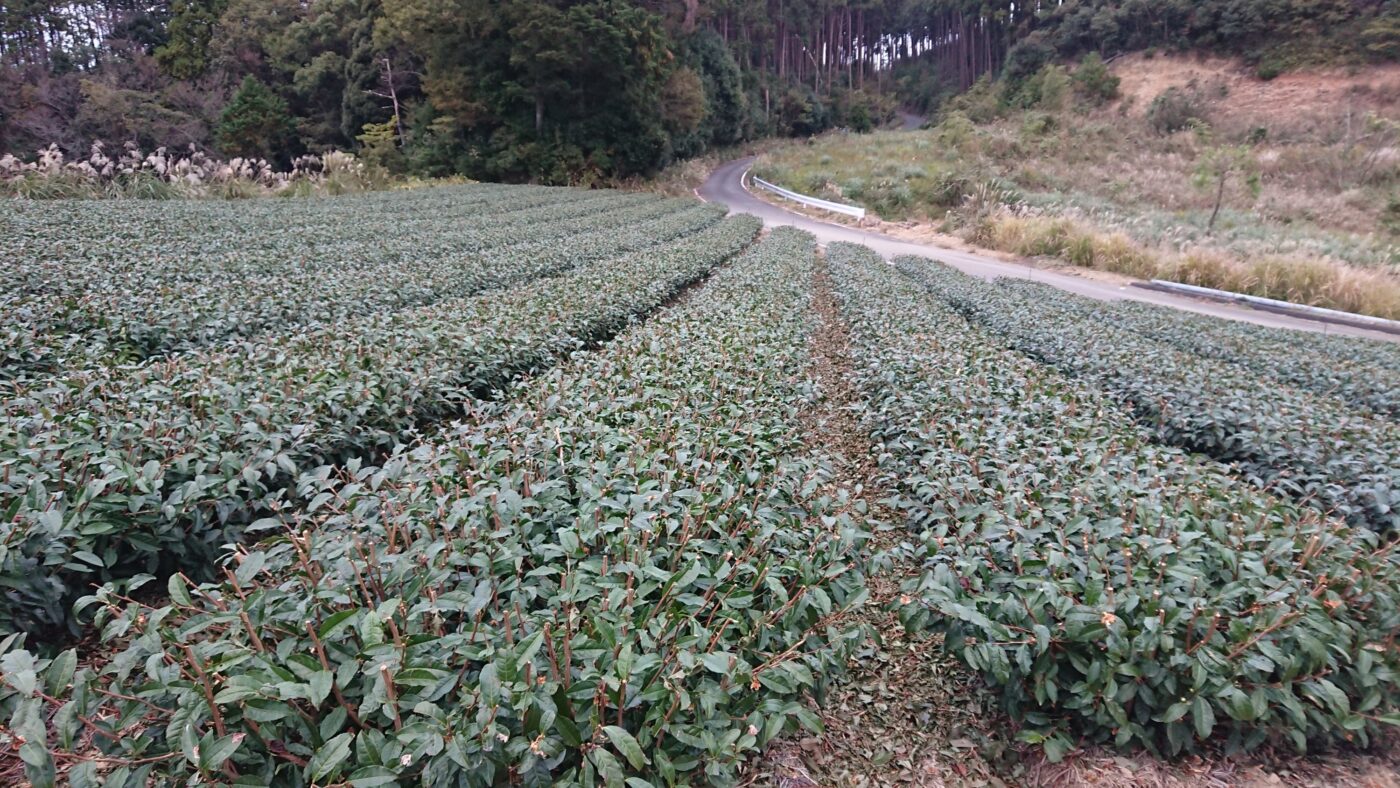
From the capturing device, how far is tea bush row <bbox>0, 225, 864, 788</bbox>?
163cm

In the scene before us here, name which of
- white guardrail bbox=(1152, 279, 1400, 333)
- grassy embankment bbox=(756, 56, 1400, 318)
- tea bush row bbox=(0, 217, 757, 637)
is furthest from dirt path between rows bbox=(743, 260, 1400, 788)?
grassy embankment bbox=(756, 56, 1400, 318)

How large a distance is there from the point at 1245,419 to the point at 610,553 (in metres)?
4.80

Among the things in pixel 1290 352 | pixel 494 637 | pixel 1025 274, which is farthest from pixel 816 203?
pixel 494 637

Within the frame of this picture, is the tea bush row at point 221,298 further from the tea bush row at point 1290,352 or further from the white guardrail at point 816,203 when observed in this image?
the white guardrail at point 816,203

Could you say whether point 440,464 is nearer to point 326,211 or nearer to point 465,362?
point 465,362

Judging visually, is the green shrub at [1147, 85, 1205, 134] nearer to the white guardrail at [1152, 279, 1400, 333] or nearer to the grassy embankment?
the grassy embankment

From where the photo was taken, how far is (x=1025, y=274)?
681 inches

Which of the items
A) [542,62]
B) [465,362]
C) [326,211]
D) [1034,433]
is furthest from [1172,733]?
[542,62]

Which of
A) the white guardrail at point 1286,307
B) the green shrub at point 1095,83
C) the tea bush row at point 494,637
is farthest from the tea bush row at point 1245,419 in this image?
the green shrub at point 1095,83

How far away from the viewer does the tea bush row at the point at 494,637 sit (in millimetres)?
1627

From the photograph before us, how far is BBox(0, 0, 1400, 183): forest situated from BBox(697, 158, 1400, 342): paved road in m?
8.68

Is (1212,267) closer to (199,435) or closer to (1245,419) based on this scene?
(1245,419)

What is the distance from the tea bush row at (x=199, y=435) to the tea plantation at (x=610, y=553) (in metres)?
0.02

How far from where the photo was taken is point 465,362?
5.25 metres
